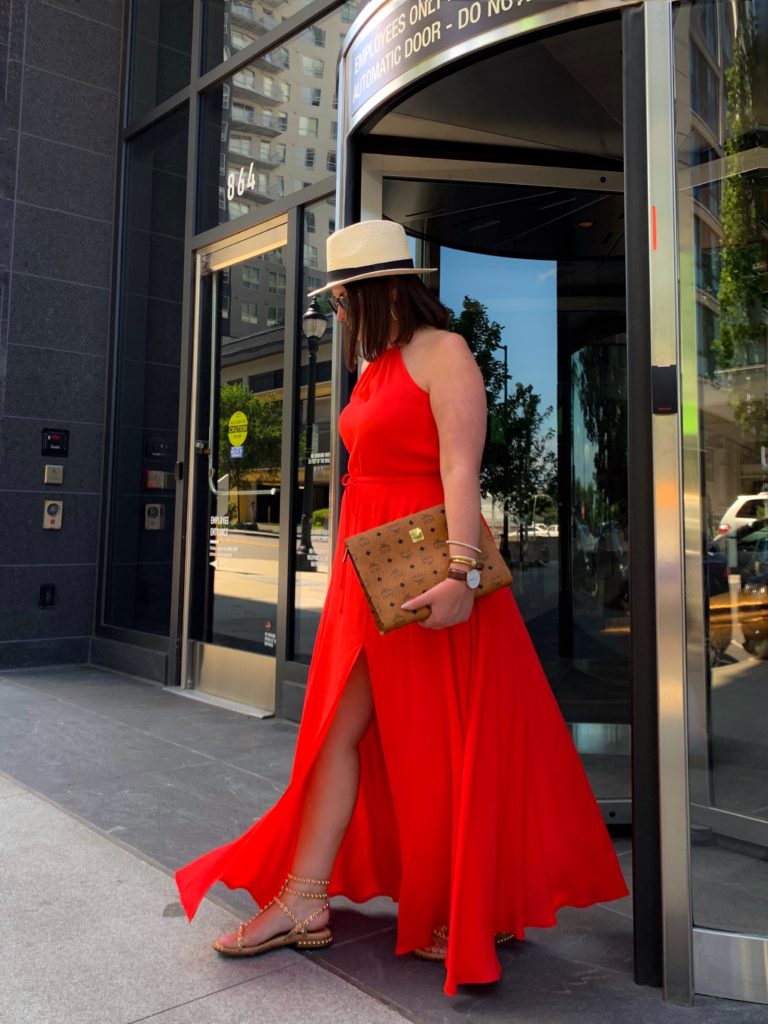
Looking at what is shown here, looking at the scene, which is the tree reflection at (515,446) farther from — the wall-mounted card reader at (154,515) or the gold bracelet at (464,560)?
the wall-mounted card reader at (154,515)

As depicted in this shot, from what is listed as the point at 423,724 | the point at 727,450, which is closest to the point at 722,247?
the point at 727,450

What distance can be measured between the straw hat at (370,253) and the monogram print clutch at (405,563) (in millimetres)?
609

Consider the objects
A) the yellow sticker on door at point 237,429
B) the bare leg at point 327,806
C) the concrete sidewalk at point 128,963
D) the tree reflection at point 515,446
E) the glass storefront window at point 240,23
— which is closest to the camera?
the concrete sidewalk at point 128,963

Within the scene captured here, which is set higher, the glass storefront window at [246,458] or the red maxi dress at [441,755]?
the glass storefront window at [246,458]

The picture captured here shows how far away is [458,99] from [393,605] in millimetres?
2033

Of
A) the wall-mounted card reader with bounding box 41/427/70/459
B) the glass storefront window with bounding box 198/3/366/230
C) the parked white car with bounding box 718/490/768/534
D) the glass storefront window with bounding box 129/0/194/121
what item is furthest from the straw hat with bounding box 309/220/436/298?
the glass storefront window with bounding box 129/0/194/121

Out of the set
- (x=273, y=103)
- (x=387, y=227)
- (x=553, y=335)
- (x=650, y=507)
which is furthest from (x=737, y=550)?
(x=273, y=103)

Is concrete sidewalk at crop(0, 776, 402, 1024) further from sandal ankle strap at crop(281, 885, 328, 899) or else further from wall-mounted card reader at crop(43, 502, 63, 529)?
wall-mounted card reader at crop(43, 502, 63, 529)

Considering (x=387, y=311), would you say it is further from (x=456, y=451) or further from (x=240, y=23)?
(x=240, y=23)

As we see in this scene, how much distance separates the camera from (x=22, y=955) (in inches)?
81.5

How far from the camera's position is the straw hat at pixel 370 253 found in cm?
213

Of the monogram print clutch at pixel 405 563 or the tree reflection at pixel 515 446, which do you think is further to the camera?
the tree reflection at pixel 515 446

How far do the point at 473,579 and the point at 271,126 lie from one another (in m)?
4.31

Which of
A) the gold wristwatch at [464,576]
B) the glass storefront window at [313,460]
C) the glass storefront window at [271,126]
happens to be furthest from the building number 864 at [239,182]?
the gold wristwatch at [464,576]
